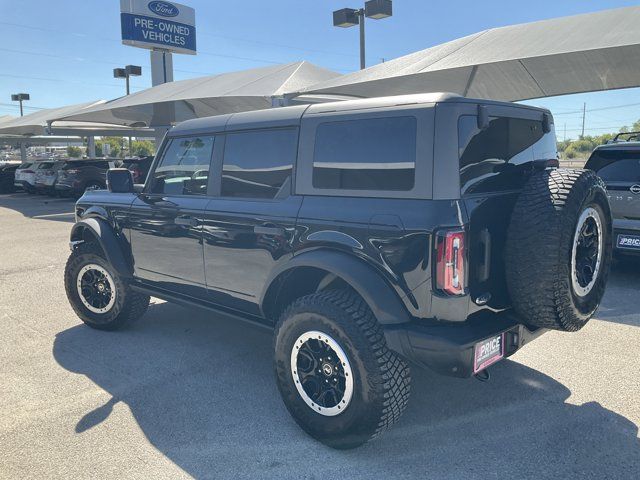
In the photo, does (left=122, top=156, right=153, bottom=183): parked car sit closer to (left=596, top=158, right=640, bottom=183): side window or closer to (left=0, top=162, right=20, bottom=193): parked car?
(left=0, top=162, right=20, bottom=193): parked car

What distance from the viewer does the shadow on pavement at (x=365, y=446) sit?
9.07 ft

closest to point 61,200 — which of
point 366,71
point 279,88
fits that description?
point 279,88

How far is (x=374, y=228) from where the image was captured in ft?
8.93

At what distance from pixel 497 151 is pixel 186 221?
2.23m

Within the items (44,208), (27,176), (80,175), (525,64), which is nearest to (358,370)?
(525,64)

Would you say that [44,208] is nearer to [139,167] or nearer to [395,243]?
[139,167]

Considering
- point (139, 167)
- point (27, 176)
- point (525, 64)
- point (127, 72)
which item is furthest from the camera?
point (127, 72)

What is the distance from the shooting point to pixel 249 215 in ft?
11.2

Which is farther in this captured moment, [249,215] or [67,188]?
[67,188]

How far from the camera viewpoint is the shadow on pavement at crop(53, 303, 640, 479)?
277 centimetres

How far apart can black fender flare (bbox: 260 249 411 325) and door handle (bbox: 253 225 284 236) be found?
0.37 metres

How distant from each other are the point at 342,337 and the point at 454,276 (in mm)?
680

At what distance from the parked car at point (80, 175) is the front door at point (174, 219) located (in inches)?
620

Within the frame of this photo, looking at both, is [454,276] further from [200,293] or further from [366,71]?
[366,71]
